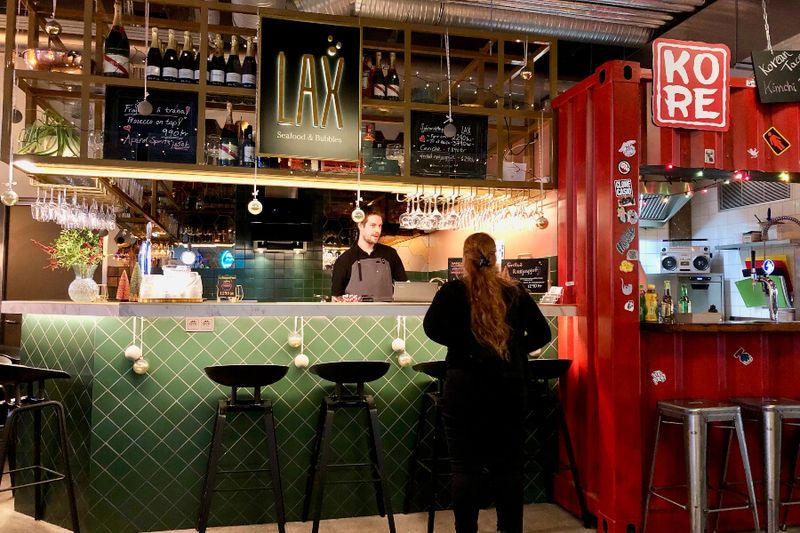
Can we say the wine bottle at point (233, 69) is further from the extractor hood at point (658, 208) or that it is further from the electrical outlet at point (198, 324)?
the extractor hood at point (658, 208)

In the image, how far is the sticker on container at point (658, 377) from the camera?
12.7ft

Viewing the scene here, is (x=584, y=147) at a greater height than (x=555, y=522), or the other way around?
(x=584, y=147)

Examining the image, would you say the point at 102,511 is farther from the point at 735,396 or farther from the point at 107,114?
the point at 735,396

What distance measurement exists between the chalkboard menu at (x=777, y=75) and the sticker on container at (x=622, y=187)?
1199 mm

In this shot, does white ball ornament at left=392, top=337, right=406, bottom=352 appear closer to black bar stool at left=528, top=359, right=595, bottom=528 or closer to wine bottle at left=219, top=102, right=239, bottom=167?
black bar stool at left=528, top=359, right=595, bottom=528

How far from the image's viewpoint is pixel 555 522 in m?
3.96

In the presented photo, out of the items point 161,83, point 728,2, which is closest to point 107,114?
point 161,83

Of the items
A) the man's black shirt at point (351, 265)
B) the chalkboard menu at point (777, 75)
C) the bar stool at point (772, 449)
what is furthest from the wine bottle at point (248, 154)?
the bar stool at point (772, 449)

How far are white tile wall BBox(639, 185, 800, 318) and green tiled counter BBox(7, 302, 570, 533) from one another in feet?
11.0

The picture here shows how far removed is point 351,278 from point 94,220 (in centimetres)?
210

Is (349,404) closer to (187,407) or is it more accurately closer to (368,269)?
(187,407)

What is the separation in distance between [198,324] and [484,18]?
10.2ft

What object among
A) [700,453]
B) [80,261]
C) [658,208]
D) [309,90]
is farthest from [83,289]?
[658,208]

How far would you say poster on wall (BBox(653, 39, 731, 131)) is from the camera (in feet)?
13.0
